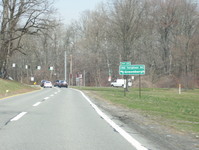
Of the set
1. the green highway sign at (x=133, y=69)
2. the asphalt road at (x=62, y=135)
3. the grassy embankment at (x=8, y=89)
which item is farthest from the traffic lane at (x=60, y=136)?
the grassy embankment at (x=8, y=89)

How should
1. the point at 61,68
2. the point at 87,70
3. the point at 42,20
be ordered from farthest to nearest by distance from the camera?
1. the point at 61,68
2. the point at 87,70
3. the point at 42,20

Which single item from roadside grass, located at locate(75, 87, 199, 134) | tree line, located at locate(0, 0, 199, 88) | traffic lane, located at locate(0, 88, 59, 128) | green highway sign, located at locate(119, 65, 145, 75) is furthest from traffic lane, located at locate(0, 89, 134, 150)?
tree line, located at locate(0, 0, 199, 88)

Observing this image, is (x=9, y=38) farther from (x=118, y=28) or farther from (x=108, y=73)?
(x=108, y=73)

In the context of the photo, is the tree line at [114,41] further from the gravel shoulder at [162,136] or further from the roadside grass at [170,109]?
the gravel shoulder at [162,136]

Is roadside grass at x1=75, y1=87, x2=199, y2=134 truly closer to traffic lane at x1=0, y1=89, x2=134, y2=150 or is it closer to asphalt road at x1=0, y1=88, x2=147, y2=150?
asphalt road at x1=0, y1=88, x2=147, y2=150

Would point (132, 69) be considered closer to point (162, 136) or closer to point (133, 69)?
point (133, 69)

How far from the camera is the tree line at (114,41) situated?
43781mm

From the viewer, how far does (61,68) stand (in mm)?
95875

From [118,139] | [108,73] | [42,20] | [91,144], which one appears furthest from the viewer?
[108,73]

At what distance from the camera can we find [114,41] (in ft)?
174

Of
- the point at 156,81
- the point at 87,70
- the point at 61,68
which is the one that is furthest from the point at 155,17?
the point at 61,68

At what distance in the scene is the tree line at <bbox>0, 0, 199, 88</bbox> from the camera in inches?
1724

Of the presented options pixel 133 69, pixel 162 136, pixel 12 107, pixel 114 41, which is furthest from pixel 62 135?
pixel 114 41

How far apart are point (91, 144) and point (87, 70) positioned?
78779 mm
